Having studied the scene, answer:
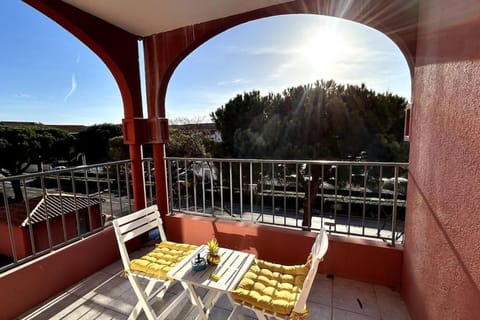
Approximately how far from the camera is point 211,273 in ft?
5.23

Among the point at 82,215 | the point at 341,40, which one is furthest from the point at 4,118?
the point at 341,40

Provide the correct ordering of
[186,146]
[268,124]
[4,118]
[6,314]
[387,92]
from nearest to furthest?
[6,314], [387,92], [268,124], [186,146], [4,118]

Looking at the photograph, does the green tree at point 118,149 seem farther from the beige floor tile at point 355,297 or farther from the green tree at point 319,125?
the beige floor tile at point 355,297

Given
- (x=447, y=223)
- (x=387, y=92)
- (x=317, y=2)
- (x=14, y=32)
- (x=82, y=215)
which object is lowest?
(x=82, y=215)

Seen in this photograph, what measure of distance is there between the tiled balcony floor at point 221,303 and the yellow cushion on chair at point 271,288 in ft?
1.64

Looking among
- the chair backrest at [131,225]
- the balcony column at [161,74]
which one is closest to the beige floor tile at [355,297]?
the chair backrest at [131,225]

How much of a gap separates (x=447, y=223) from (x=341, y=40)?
2746mm

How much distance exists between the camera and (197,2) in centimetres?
228

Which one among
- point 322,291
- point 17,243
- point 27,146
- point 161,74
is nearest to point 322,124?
point 161,74

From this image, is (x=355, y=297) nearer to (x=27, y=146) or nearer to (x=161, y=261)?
(x=161, y=261)

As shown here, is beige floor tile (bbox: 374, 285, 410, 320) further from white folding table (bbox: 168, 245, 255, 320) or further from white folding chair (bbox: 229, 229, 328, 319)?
white folding table (bbox: 168, 245, 255, 320)

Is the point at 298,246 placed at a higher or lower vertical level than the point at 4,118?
lower

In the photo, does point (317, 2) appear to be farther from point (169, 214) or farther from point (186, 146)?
point (186, 146)

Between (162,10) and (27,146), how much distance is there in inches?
518
